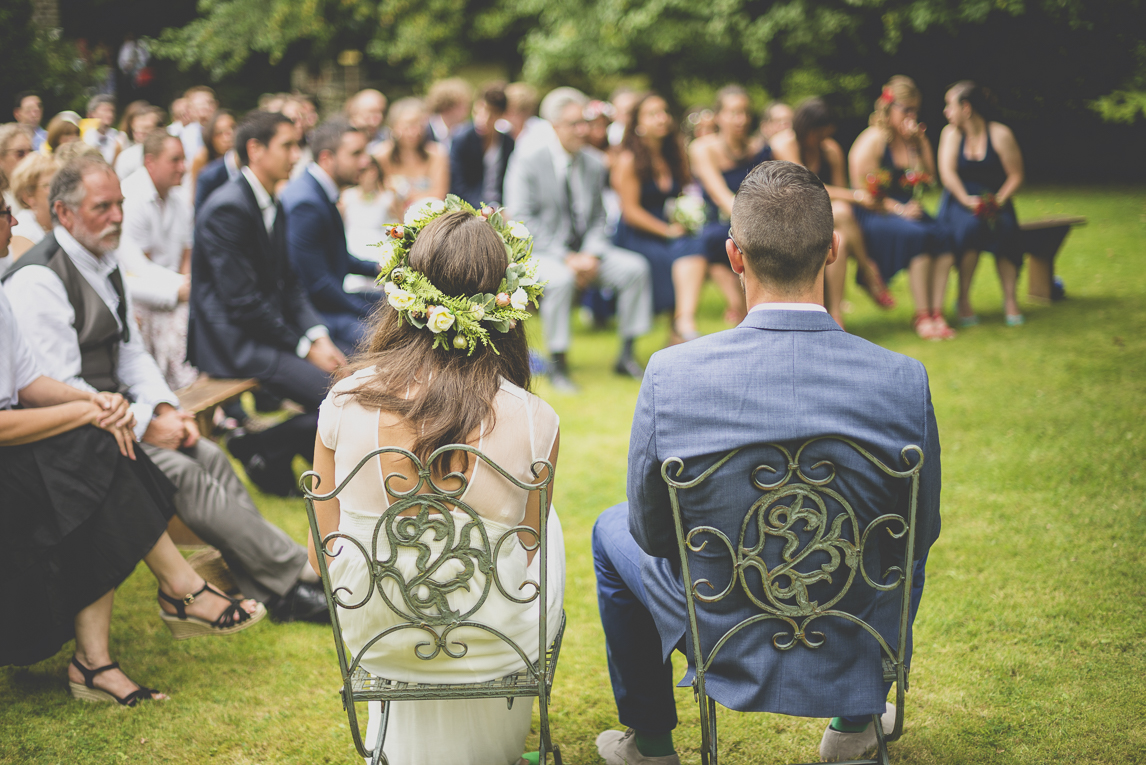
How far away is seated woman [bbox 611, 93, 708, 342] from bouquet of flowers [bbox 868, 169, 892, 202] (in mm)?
1590

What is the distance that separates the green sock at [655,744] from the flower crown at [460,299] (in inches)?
50.5

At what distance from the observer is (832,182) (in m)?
8.20

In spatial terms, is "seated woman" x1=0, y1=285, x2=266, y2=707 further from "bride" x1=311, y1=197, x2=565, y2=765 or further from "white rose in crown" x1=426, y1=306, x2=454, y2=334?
"white rose in crown" x1=426, y1=306, x2=454, y2=334

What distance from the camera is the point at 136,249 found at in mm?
5746

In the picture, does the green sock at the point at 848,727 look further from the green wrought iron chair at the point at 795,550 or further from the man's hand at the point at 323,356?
the man's hand at the point at 323,356

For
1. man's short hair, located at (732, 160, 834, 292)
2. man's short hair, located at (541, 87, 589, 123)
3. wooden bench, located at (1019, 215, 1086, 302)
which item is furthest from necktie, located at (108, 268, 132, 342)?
wooden bench, located at (1019, 215, 1086, 302)

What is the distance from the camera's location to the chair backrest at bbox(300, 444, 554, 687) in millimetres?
2137

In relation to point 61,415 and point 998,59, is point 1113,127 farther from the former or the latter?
point 61,415

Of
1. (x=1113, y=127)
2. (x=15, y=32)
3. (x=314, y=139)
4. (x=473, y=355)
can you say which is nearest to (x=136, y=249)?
(x=314, y=139)

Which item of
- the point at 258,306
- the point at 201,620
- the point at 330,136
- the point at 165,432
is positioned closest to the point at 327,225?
the point at 330,136

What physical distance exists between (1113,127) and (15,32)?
32.5 feet

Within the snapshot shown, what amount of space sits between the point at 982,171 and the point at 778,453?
6.61m

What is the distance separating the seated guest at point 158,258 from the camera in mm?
5527

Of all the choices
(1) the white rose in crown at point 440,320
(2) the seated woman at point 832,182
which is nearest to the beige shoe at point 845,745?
(1) the white rose in crown at point 440,320
